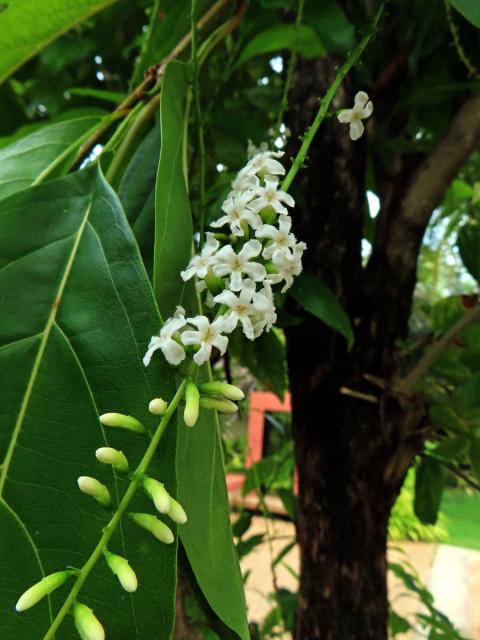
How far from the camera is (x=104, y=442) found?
0.24 metres

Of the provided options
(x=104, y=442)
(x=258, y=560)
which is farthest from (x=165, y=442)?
(x=258, y=560)

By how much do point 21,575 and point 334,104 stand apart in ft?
1.43

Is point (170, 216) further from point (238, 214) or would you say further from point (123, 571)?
point (123, 571)

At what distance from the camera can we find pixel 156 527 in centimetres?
22

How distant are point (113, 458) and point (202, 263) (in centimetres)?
8

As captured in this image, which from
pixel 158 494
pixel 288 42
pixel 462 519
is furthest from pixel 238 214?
pixel 462 519

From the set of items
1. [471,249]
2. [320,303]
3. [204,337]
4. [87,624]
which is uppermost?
[471,249]

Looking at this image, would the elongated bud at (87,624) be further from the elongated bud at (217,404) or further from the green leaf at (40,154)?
the green leaf at (40,154)

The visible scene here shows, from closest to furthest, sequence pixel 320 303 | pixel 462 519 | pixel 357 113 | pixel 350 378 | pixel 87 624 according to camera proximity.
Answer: pixel 87 624
pixel 357 113
pixel 320 303
pixel 350 378
pixel 462 519

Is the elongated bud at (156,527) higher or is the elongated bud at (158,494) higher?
the elongated bud at (158,494)

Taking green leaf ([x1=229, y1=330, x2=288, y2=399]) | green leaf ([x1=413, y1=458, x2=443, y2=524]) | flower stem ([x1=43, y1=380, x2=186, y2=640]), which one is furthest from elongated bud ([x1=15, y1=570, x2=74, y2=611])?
green leaf ([x1=413, y1=458, x2=443, y2=524])

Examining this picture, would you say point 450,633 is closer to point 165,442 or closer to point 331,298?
point 331,298

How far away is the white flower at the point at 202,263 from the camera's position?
0.25 meters

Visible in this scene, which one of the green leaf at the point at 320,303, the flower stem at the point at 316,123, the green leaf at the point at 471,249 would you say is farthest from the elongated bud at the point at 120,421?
the green leaf at the point at 471,249
